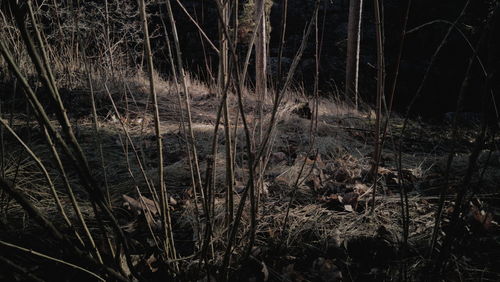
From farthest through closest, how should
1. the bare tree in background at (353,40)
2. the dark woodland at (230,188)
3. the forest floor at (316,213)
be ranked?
the bare tree in background at (353,40) < the forest floor at (316,213) < the dark woodland at (230,188)

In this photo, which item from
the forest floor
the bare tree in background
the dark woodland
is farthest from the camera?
the bare tree in background

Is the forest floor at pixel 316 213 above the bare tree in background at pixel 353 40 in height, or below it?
below

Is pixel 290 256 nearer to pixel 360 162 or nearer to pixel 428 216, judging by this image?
pixel 428 216

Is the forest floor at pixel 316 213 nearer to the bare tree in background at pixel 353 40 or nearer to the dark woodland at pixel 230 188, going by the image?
the dark woodland at pixel 230 188

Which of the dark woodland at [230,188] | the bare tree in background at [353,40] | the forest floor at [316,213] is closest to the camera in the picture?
the dark woodland at [230,188]

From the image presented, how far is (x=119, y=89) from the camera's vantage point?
3.49 metres

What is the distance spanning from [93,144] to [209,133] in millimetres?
1052

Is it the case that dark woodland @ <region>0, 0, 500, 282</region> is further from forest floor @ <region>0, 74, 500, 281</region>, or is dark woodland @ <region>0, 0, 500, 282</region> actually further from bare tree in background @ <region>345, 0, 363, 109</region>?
bare tree in background @ <region>345, 0, 363, 109</region>

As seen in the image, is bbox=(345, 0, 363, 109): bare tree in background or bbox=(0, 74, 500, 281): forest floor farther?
bbox=(345, 0, 363, 109): bare tree in background

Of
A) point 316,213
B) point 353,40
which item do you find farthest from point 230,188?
point 353,40

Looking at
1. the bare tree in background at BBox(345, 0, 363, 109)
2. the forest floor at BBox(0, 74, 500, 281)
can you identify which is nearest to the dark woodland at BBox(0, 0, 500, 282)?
the forest floor at BBox(0, 74, 500, 281)

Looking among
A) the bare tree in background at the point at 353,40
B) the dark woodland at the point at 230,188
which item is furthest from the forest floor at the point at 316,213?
the bare tree in background at the point at 353,40

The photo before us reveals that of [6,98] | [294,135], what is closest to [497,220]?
[294,135]

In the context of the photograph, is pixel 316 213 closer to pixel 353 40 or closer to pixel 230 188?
pixel 230 188
